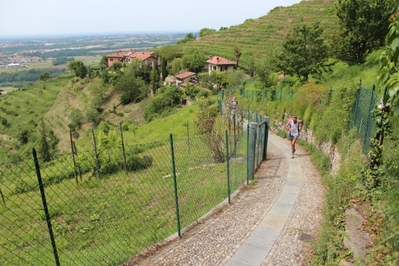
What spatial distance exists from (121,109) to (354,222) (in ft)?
217

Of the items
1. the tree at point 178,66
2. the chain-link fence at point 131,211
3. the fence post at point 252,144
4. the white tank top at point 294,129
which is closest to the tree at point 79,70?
the tree at point 178,66

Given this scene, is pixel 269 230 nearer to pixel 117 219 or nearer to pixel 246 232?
pixel 246 232

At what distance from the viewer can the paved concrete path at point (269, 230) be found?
5.55 m

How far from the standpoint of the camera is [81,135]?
60.8 metres

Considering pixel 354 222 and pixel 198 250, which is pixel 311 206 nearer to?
pixel 354 222

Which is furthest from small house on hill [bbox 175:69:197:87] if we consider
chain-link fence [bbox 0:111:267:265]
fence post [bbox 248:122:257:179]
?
fence post [bbox 248:122:257:179]

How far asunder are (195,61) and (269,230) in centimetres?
6280

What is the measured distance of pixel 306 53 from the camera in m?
22.2

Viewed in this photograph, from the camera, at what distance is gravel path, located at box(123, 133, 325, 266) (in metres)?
5.50

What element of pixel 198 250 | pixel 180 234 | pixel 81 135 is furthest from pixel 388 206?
pixel 81 135

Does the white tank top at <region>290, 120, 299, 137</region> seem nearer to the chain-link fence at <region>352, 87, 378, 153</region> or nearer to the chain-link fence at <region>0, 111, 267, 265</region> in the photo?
the chain-link fence at <region>0, 111, 267, 265</region>

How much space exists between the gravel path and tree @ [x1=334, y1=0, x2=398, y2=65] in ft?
40.4

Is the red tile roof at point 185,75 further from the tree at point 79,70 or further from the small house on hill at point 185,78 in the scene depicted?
the tree at point 79,70

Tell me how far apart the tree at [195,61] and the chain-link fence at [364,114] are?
58.5 meters
